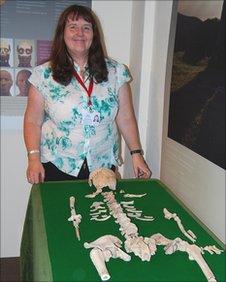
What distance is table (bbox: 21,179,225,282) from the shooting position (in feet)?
2.96

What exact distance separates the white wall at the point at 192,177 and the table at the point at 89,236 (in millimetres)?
128

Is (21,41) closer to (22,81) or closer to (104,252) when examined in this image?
(22,81)

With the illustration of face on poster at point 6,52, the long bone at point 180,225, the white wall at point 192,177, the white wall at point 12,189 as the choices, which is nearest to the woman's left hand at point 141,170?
the white wall at point 192,177

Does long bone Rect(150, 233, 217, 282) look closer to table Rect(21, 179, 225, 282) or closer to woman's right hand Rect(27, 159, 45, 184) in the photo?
table Rect(21, 179, 225, 282)

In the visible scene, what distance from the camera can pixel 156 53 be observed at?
80.6 inches

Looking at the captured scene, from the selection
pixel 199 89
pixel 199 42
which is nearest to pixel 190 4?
pixel 199 42

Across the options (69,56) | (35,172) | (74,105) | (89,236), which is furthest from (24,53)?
(89,236)

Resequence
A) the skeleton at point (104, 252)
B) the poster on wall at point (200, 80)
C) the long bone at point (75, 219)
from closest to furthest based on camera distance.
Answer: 1. the skeleton at point (104, 252)
2. the long bone at point (75, 219)
3. the poster on wall at point (200, 80)

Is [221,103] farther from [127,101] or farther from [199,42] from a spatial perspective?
[127,101]

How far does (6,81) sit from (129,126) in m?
0.87

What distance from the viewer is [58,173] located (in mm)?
1703

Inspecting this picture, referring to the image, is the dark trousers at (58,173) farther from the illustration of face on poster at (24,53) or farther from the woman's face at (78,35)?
the illustration of face on poster at (24,53)

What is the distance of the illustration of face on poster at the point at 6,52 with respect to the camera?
2.15 m

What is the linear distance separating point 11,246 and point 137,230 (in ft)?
5.16
